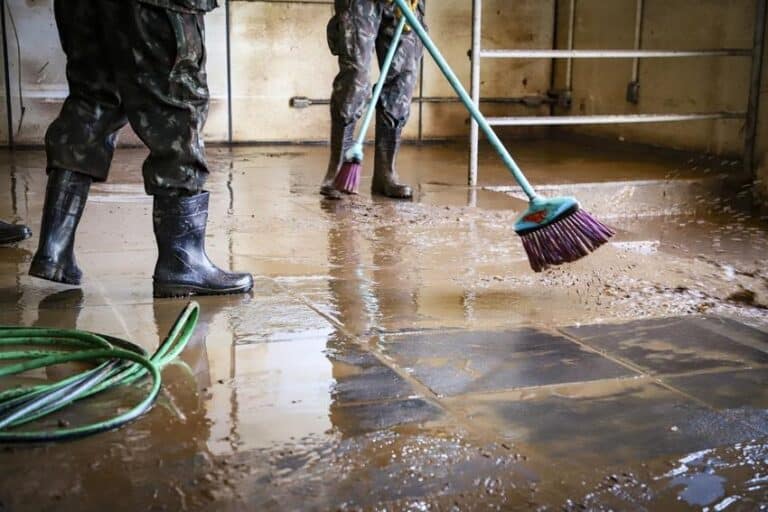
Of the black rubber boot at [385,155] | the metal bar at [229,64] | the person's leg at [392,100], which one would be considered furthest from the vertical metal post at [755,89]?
the metal bar at [229,64]

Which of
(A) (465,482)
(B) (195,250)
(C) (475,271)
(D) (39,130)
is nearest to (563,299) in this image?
(C) (475,271)

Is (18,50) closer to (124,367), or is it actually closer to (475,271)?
(475,271)

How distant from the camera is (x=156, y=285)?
2.42 meters

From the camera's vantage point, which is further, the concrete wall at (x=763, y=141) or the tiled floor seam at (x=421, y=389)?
the concrete wall at (x=763, y=141)

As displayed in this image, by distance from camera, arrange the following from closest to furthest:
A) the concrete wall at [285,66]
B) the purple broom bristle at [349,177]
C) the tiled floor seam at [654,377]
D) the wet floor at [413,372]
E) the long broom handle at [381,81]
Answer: the wet floor at [413,372]
the tiled floor seam at [654,377]
the long broom handle at [381,81]
the purple broom bristle at [349,177]
the concrete wall at [285,66]

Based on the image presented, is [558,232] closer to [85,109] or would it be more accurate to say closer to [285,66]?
[85,109]

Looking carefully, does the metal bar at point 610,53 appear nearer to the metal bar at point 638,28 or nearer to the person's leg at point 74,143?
the metal bar at point 638,28

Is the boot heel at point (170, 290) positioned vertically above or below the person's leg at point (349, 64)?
below

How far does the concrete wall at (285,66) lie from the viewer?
5816mm

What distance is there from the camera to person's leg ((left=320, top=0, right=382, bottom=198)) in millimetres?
3820

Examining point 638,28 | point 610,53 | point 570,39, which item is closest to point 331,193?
point 610,53

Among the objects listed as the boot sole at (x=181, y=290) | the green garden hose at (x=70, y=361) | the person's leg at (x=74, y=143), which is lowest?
the green garden hose at (x=70, y=361)

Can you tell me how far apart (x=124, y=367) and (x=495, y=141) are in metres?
1.27

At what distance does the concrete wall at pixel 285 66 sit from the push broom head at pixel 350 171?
2613 mm
